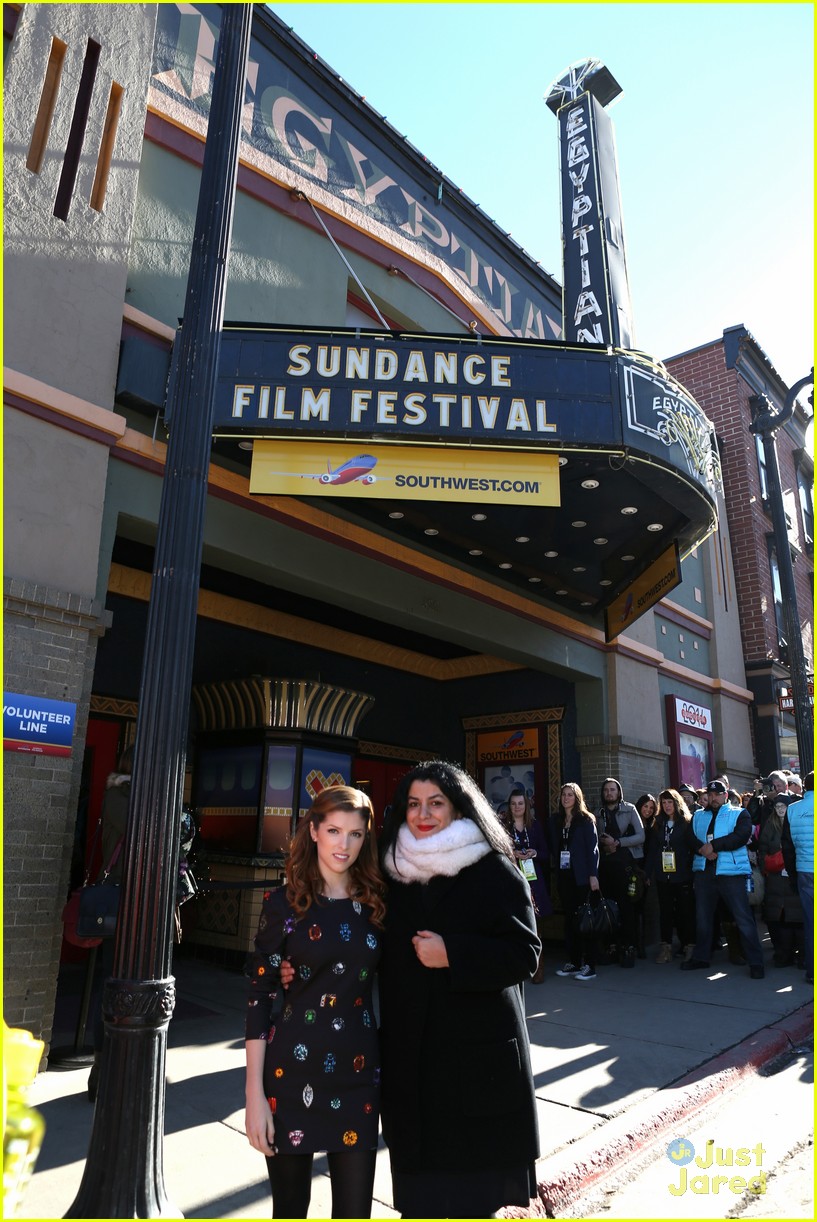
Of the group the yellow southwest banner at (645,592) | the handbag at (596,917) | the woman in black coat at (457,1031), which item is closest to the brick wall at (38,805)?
the woman in black coat at (457,1031)

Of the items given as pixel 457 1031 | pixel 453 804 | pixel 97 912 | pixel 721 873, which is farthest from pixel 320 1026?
pixel 721 873

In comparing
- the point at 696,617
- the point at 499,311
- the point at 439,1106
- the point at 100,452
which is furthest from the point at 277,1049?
the point at 696,617

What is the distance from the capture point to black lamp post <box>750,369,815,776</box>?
42.3 feet

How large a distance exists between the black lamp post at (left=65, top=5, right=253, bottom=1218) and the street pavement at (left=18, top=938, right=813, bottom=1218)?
0.57 metres

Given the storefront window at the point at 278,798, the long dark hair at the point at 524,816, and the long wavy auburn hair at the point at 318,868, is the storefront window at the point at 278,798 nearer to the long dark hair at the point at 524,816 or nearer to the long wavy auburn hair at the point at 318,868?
the long dark hair at the point at 524,816

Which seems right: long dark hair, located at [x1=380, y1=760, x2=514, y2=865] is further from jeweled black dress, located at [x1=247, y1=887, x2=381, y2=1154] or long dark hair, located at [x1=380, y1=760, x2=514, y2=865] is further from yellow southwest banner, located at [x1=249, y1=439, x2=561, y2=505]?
yellow southwest banner, located at [x1=249, y1=439, x2=561, y2=505]

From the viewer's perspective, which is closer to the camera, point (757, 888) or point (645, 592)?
point (757, 888)

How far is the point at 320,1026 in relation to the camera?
104 inches

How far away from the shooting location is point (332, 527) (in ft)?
29.7

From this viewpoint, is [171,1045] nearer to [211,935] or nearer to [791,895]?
[211,935]

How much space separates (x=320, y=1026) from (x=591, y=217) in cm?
1194

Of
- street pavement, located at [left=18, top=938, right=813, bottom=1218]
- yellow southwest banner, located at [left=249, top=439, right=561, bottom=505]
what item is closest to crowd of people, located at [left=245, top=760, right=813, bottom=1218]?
street pavement, located at [left=18, top=938, right=813, bottom=1218]

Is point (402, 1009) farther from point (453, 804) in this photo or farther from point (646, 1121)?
point (646, 1121)

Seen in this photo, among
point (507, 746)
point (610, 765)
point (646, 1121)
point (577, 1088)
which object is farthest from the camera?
point (507, 746)
